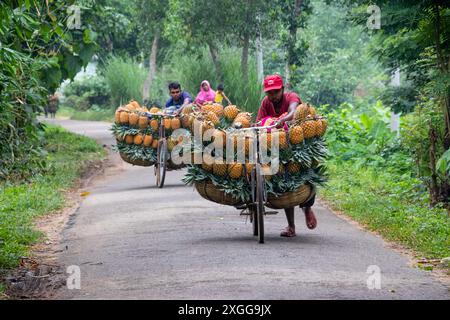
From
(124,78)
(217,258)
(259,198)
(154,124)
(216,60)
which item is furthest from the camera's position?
(124,78)

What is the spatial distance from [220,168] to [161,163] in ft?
24.7

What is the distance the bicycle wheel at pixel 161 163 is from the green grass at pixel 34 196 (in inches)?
76.5

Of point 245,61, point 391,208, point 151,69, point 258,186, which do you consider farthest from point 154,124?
point 151,69

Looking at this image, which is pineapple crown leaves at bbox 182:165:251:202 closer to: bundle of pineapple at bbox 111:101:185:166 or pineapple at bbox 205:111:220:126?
pineapple at bbox 205:111:220:126

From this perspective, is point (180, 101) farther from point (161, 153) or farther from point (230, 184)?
point (230, 184)

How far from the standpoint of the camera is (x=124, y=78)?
164 ft

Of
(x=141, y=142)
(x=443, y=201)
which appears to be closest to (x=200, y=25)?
(x=141, y=142)

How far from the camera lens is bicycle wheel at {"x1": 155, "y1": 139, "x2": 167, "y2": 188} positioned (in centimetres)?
1962

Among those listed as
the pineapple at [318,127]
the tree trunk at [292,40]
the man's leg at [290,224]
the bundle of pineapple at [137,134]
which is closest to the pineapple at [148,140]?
the bundle of pineapple at [137,134]

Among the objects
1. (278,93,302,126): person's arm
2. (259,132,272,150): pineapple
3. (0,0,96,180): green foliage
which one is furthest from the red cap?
(0,0,96,180): green foliage

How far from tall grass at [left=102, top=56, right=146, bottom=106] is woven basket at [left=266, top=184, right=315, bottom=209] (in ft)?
122

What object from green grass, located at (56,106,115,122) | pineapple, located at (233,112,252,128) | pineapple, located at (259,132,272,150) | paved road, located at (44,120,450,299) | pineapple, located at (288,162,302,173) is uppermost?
green grass, located at (56,106,115,122)

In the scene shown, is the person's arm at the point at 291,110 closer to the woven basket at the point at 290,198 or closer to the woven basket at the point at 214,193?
the woven basket at the point at 290,198

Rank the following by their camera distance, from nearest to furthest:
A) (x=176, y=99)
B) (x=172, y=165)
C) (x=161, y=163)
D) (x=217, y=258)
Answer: (x=217, y=258) < (x=161, y=163) < (x=172, y=165) < (x=176, y=99)
